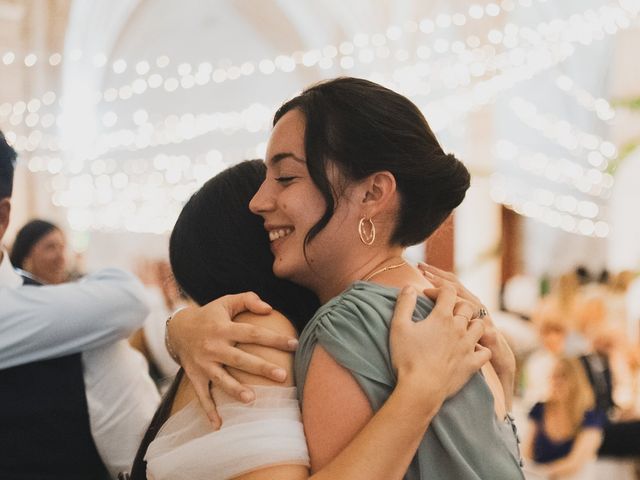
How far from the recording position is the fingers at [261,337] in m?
1.35

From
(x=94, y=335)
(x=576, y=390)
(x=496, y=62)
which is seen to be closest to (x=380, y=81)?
(x=496, y=62)

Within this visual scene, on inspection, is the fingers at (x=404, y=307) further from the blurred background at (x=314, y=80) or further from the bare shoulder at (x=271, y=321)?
the blurred background at (x=314, y=80)

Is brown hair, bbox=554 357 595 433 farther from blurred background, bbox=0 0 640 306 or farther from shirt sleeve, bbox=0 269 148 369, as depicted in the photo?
blurred background, bbox=0 0 640 306

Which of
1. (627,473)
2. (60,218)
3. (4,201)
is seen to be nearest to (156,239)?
(60,218)

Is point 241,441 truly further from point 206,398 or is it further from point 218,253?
point 218,253

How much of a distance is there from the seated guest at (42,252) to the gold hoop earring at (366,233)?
3.10 metres

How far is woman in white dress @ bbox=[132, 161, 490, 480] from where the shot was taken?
1.27 metres

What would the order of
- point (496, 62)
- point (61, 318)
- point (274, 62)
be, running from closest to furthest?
point (61, 318)
point (496, 62)
point (274, 62)

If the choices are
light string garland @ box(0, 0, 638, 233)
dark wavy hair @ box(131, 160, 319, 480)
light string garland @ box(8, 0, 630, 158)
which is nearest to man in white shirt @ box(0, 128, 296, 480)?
dark wavy hair @ box(131, 160, 319, 480)

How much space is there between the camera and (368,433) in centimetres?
126

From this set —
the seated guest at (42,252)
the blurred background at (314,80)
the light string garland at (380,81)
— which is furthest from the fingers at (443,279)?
the light string garland at (380,81)

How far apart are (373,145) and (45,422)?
92 centimetres

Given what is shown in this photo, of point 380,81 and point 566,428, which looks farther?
point 380,81

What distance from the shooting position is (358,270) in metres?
1.53
